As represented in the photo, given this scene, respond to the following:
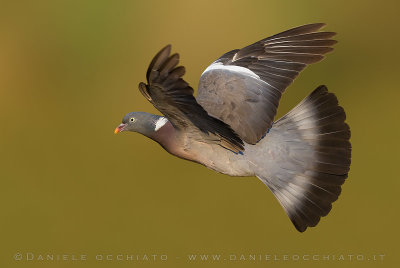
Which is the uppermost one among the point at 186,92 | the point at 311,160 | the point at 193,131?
the point at 186,92

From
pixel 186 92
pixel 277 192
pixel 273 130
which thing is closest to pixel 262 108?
pixel 273 130

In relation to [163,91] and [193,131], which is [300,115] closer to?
[193,131]

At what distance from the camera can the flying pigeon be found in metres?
4.42

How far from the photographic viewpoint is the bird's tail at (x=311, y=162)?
4.61 m

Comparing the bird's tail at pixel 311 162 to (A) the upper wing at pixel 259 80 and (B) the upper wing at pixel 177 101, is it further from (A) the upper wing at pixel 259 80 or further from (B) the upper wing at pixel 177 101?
(B) the upper wing at pixel 177 101

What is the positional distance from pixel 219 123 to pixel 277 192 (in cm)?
85

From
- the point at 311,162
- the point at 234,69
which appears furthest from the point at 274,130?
the point at 234,69

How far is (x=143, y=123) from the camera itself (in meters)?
4.57

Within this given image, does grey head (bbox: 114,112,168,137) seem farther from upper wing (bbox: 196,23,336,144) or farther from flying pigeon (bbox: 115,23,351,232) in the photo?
upper wing (bbox: 196,23,336,144)

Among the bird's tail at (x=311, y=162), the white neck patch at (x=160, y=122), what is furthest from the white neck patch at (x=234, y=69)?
the white neck patch at (x=160, y=122)

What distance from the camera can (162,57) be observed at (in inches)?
135

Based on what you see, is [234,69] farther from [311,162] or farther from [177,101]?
[177,101]

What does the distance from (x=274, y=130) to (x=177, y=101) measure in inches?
48.2

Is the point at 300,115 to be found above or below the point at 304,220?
above
